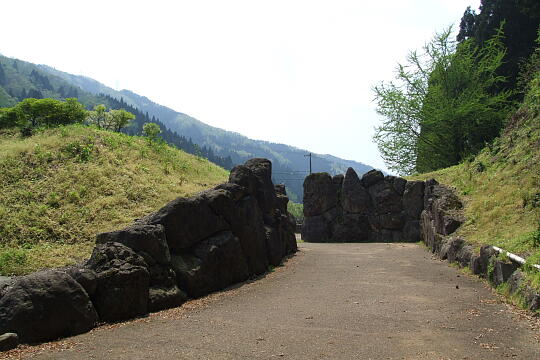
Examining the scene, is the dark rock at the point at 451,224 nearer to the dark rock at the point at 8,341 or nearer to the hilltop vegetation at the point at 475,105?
the hilltop vegetation at the point at 475,105

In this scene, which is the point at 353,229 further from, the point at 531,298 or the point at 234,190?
the point at 531,298

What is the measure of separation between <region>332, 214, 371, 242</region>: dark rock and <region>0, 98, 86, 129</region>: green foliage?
21482mm

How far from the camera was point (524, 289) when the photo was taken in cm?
934

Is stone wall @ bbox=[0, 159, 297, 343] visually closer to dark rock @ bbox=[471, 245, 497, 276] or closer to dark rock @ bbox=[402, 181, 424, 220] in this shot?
dark rock @ bbox=[471, 245, 497, 276]

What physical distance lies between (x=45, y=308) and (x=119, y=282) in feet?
5.49

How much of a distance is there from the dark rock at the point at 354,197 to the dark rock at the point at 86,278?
23.8m

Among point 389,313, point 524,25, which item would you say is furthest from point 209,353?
point 524,25

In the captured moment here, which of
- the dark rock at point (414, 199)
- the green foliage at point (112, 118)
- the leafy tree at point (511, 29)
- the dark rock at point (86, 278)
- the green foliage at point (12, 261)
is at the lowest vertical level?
the green foliage at point (12, 261)

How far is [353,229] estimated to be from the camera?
30.4 metres

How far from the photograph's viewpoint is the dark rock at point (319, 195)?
31.6 meters

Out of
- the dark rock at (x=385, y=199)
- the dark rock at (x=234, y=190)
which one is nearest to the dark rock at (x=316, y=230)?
the dark rock at (x=385, y=199)

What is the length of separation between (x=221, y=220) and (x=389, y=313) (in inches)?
242

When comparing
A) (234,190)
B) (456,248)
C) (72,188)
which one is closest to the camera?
(234,190)

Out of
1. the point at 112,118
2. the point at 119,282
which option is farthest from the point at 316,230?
the point at 112,118
